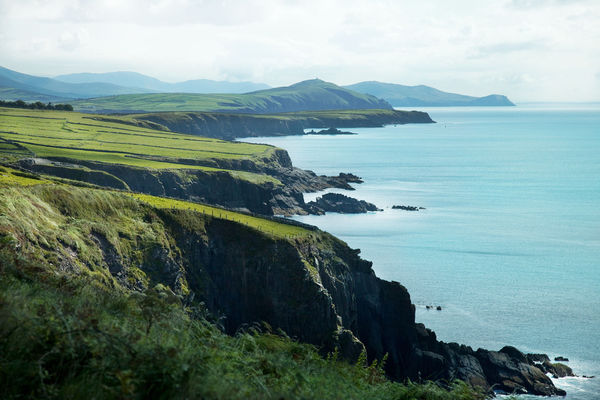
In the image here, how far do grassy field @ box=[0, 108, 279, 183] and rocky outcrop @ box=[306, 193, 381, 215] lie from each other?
31.8 ft

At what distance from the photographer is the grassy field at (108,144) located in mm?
98688

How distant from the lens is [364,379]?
14.7 meters

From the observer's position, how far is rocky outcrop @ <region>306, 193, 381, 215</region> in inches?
4350

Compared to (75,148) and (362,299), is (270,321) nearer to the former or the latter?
(362,299)

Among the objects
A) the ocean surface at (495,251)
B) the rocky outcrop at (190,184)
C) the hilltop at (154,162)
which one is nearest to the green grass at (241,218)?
the ocean surface at (495,251)

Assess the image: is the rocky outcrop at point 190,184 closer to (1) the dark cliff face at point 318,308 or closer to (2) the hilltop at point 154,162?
(2) the hilltop at point 154,162

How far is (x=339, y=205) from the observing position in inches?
4454

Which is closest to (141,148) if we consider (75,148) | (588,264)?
(75,148)

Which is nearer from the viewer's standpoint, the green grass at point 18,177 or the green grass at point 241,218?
the green grass at point 18,177

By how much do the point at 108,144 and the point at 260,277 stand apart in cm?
8061

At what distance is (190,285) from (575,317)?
36.7m

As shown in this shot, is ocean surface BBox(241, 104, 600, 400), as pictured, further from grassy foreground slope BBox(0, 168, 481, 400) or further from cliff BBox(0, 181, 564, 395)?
grassy foreground slope BBox(0, 168, 481, 400)

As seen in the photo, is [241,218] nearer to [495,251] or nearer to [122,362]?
[122,362]

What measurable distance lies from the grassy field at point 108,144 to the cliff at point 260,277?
5333 centimetres
